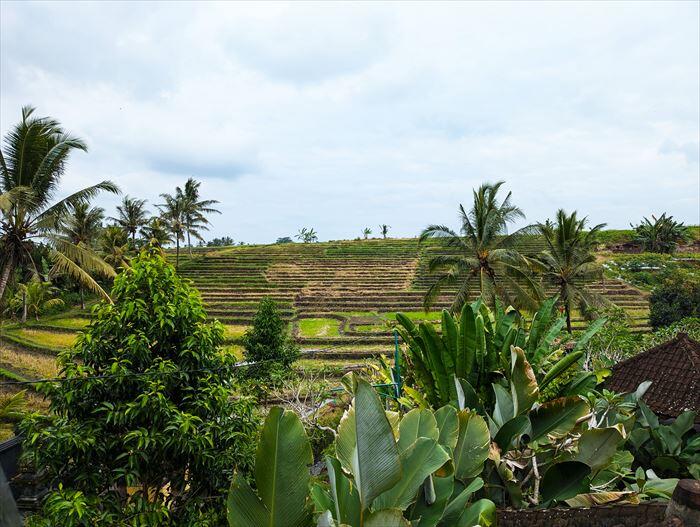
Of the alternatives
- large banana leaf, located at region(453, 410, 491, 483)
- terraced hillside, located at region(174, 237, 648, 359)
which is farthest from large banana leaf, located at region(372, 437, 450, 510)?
terraced hillside, located at region(174, 237, 648, 359)

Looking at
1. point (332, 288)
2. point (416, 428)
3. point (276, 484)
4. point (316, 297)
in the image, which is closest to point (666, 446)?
point (416, 428)

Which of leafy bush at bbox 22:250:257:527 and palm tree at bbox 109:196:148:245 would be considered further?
palm tree at bbox 109:196:148:245

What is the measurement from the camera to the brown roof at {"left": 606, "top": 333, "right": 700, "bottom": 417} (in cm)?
536

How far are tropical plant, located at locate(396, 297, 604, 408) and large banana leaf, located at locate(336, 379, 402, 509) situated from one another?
1.43 m

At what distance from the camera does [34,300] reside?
81.3 feet

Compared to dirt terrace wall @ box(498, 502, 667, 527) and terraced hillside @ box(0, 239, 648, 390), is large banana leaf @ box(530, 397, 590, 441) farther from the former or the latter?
terraced hillside @ box(0, 239, 648, 390)

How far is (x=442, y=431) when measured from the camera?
2.47 meters

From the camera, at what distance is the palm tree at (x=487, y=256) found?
556 inches

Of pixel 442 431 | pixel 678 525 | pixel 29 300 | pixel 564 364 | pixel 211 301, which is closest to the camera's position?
pixel 678 525

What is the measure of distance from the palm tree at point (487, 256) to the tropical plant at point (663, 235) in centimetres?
3272

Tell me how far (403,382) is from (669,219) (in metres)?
43.6

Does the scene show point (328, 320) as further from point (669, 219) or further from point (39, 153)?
point (669, 219)

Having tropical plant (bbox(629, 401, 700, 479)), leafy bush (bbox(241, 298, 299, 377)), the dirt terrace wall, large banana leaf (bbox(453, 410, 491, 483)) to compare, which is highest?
large banana leaf (bbox(453, 410, 491, 483))

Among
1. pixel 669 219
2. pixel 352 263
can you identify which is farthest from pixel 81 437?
pixel 669 219
